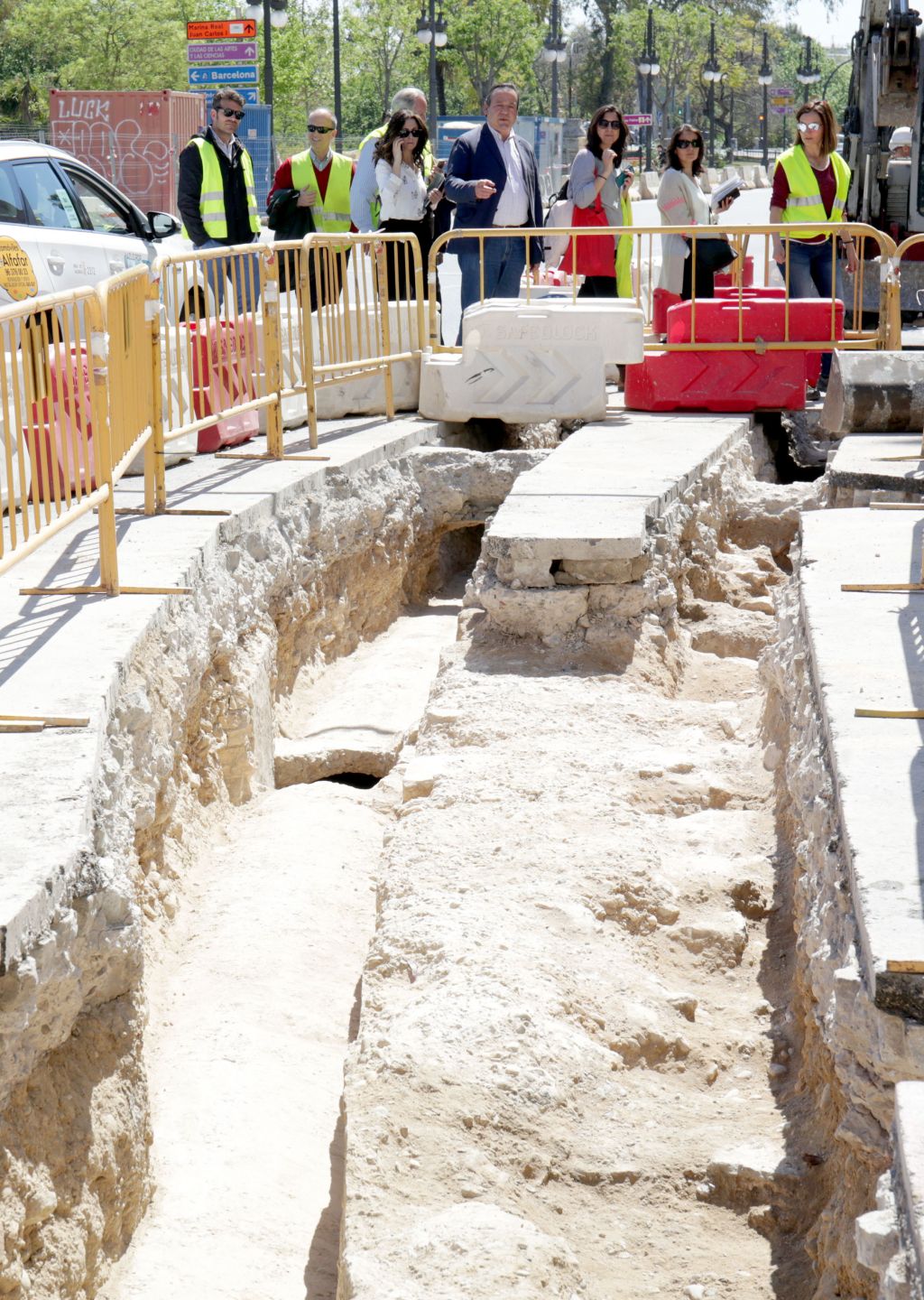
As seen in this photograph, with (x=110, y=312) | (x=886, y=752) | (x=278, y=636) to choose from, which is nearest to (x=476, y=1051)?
(x=886, y=752)

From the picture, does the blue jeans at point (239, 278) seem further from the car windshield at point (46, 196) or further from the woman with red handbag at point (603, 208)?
the woman with red handbag at point (603, 208)

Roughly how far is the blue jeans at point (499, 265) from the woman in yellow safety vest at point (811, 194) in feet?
6.23

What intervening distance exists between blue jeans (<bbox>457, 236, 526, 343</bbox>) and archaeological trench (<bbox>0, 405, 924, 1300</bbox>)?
3723 millimetres

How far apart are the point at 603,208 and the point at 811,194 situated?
150 cm

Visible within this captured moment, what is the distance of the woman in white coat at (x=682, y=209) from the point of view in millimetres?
11109

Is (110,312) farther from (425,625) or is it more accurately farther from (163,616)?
(425,625)

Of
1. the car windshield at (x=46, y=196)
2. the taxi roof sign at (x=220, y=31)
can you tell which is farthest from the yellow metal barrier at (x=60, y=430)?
the taxi roof sign at (x=220, y=31)

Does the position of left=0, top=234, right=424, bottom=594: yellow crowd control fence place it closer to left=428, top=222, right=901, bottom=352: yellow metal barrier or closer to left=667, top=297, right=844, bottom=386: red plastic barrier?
left=428, top=222, right=901, bottom=352: yellow metal barrier

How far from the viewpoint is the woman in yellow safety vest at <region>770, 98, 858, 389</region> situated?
36.2 ft

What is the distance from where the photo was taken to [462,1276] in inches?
119

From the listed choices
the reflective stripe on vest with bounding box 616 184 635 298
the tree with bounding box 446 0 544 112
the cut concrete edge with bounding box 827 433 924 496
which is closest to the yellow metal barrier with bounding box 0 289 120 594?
the cut concrete edge with bounding box 827 433 924 496

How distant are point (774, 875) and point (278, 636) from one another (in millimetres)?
3359

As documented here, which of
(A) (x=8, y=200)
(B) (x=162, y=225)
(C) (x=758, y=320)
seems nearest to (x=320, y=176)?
(B) (x=162, y=225)

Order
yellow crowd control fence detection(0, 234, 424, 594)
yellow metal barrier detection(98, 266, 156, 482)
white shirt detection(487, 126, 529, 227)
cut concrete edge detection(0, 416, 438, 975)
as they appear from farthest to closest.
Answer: white shirt detection(487, 126, 529, 227)
yellow metal barrier detection(98, 266, 156, 482)
yellow crowd control fence detection(0, 234, 424, 594)
cut concrete edge detection(0, 416, 438, 975)
